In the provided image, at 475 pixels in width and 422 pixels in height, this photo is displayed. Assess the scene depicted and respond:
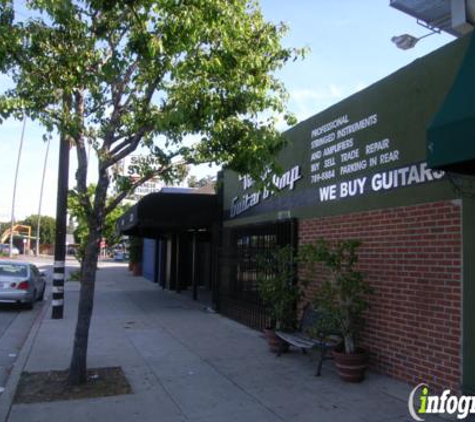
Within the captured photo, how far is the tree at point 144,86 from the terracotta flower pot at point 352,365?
2.72m

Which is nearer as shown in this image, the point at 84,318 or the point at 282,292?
the point at 84,318

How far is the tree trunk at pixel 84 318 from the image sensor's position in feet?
22.8

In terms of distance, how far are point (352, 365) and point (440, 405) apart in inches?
50.8

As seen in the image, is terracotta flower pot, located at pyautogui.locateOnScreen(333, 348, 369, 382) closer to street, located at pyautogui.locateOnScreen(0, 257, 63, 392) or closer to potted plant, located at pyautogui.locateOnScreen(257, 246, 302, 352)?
potted plant, located at pyautogui.locateOnScreen(257, 246, 302, 352)

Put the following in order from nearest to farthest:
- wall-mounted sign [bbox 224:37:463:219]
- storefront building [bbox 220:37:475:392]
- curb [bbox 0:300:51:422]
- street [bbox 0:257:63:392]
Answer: curb [bbox 0:300:51:422] < storefront building [bbox 220:37:475:392] < wall-mounted sign [bbox 224:37:463:219] < street [bbox 0:257:63:392]

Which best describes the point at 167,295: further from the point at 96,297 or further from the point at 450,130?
the point at 450,130

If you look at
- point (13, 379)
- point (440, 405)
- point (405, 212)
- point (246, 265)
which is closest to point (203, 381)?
point (13, 379)

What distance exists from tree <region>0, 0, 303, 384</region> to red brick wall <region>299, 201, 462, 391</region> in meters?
1.92

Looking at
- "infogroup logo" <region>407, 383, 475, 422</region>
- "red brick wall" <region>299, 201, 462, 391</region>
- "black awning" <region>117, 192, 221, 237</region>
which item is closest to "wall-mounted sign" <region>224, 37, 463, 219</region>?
"red brick wall" <region>299, 201, 462, 391</region>

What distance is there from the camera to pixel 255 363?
328 inches

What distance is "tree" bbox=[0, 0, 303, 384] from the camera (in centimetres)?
654

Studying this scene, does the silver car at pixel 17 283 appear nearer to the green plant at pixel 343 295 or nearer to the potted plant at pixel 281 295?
the potted plant at pixel 281 295

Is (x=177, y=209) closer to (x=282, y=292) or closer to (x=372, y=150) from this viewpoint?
(x=282, y=292)

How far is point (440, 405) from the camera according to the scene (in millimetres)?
5992
